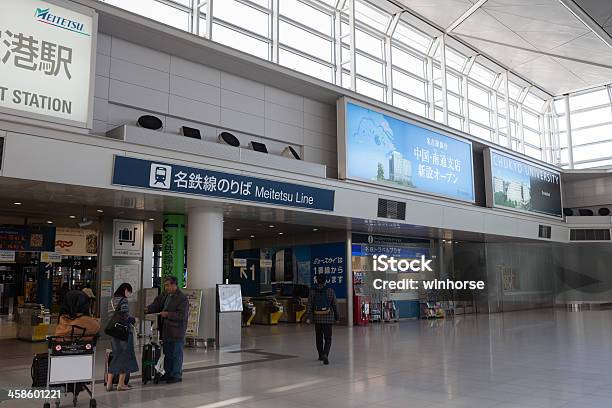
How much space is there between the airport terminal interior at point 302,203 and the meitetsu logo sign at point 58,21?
34 mm

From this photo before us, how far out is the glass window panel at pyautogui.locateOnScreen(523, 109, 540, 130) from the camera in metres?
29.6

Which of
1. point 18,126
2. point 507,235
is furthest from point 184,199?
point 507,235

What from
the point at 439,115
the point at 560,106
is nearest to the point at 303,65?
the point at 439,115

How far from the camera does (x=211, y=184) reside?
10797mm

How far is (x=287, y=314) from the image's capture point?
745 inches

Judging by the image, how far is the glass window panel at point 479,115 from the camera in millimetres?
25484

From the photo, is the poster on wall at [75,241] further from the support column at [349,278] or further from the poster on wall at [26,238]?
the support column at [349,278]

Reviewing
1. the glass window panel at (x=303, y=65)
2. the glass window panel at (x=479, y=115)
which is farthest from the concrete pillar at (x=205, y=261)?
the glass window panel at (x=479, y=115)

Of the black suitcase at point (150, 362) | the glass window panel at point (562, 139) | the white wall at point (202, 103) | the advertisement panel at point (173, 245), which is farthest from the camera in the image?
the glass window panel at point (562, 139)

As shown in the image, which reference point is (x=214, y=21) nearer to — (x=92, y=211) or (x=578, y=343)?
(x=92, y=211)

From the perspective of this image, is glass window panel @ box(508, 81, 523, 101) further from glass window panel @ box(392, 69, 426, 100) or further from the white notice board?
the white notice board

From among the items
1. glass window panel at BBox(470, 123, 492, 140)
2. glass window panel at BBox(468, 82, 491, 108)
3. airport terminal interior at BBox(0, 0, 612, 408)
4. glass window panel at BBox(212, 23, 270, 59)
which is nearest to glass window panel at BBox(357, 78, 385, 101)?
airport terminal interior at BBox(0, 0, 612, 408)

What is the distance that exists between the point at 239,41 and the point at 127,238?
689 cm

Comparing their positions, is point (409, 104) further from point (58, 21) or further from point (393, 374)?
point (393, 374)
